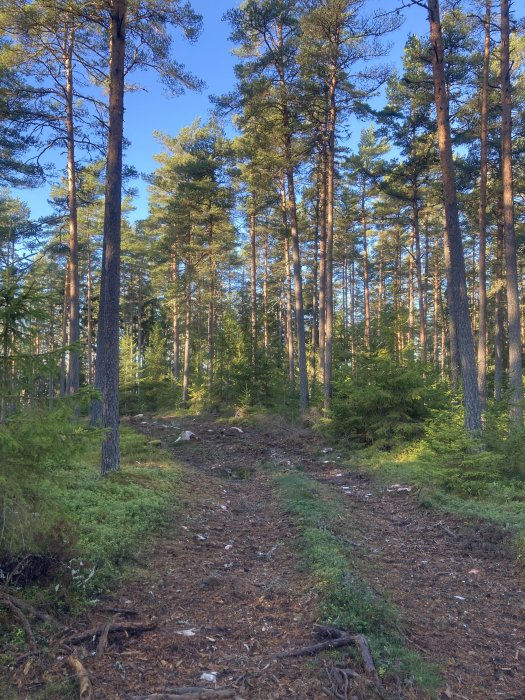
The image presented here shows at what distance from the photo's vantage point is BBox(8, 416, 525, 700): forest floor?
3357 mm

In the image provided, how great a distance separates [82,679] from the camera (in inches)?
122

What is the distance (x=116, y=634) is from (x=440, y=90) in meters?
11.6

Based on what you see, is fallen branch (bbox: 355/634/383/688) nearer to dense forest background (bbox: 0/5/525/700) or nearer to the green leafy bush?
dense forest background (bbox: 0/5/525/700)

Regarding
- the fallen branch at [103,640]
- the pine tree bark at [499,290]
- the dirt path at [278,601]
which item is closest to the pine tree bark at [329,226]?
the pine tree bark at [499,290]

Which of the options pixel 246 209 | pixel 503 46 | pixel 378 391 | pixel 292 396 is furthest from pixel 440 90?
pixel 246 209

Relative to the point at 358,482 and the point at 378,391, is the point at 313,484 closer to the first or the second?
the point at 358,482

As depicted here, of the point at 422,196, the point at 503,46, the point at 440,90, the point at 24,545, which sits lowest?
the point at 24,545

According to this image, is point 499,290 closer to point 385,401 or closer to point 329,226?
point 329,226

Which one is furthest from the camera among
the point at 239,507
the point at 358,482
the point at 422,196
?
the point at 422,196

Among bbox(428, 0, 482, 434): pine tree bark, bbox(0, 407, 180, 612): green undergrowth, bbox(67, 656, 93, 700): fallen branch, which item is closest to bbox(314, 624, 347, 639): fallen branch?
bbox(67, 656, 93, 700): fallen branch

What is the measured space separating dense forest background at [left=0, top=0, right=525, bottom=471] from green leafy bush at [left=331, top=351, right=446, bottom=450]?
0.21 feet

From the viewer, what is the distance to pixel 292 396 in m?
21.9

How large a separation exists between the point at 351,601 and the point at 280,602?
2.40ft

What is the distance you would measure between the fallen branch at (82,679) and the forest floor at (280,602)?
59mm
